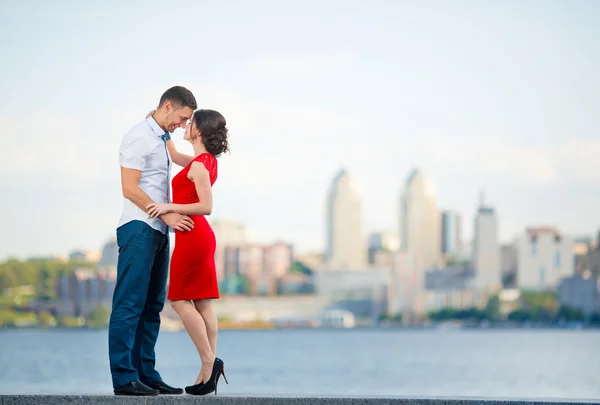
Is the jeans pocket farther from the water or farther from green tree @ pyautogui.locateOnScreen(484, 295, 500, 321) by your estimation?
green tree @ pyautogui.locateOnScreen(484, 295, 500, 321)

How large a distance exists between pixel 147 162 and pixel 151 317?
1235mm

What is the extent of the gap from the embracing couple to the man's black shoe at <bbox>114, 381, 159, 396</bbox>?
0.08 ft

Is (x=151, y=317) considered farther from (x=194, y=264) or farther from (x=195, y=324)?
(x=194, y=264)

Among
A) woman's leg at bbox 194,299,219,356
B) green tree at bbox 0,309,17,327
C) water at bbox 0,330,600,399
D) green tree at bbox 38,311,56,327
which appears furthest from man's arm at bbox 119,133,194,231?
green tree at bbox 38,311,56,327

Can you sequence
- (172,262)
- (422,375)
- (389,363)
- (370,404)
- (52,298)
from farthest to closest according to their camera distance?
(52,298) → (389,363) → (422,375) → (172,262) → (370,404)

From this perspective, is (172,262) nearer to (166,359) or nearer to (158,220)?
(158,220)

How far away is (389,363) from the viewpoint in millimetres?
82188

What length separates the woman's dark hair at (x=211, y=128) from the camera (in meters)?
9.18

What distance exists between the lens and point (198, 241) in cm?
910

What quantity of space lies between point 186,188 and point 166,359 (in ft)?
259

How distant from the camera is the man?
888cm

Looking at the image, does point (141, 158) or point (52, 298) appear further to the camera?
point (52, 298)

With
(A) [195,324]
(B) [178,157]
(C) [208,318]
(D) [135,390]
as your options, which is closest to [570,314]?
(B) [178,157]

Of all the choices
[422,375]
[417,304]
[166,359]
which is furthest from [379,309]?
[422,375]
